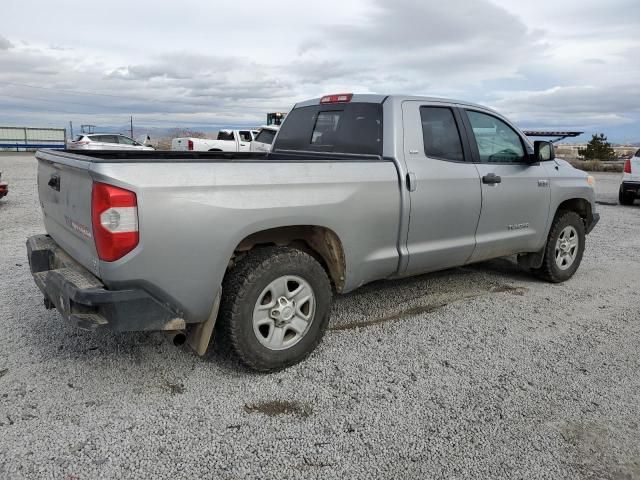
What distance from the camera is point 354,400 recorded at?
10.6ft

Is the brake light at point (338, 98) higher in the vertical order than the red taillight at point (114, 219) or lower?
higher

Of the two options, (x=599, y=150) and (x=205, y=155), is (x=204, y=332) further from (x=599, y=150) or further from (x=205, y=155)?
(x=599, y=150)

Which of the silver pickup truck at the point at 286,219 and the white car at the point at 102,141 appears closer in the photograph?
the silver pickup truck at the point at 286,219

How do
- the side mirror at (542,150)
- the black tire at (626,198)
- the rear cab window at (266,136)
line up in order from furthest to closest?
the rear cab window at (266,136) → the black tire at (626,198) → the side mirror at (542,150)

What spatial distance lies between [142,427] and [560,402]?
2.49 m

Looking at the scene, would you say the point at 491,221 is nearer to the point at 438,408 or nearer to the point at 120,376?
the point at 438,408

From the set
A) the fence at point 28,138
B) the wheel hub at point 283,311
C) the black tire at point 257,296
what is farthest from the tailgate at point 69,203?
the fence at point 28,138

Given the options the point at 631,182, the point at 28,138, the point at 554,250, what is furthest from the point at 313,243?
the point at 28,138

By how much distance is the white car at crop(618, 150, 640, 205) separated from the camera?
517 inches

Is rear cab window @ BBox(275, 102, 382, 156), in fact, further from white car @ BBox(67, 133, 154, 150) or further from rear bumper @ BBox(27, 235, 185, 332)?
white car @ BBox(67, 133, 154, 150)

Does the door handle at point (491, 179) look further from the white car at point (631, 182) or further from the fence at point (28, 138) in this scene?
the fence at point (28, 138)

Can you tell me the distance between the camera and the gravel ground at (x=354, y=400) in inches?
104

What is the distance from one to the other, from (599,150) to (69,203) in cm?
4271

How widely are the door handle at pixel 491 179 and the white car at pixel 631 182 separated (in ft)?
34.1
